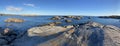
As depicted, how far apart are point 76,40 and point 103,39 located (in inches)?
57.8

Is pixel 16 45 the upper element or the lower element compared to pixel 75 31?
lower

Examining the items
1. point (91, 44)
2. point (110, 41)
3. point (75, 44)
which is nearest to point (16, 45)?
point (75, 44)

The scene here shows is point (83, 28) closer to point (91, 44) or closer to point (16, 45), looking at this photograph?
point (91, 44)

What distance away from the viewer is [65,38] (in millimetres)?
10000

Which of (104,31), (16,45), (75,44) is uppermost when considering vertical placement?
(104,31)

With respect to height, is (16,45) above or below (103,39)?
below

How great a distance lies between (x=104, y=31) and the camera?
10195 millimetres

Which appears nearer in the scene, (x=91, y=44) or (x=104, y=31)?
(x=91, y=44)

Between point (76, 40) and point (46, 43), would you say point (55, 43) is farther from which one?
point (76, 40)

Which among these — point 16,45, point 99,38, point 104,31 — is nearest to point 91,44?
point 99,38

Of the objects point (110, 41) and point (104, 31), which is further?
point (104, 31)

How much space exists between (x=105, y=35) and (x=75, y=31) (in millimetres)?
2011

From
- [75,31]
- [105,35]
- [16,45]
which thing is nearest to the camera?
[105,35]

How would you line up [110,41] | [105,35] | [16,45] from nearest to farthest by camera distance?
[110,41]
[105,35]
[16,45]
